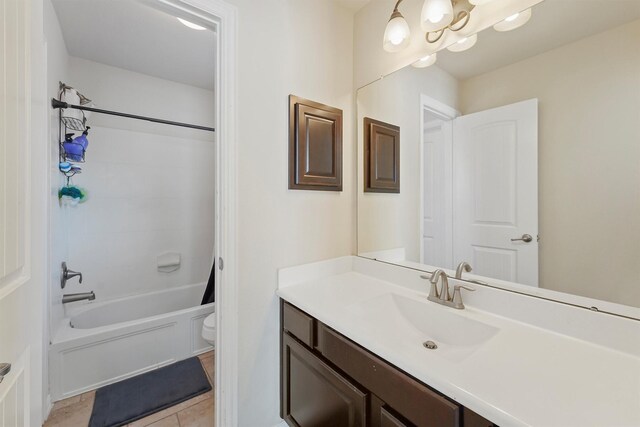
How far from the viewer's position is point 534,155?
99 cm

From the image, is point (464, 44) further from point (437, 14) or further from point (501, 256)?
point (501, 256)

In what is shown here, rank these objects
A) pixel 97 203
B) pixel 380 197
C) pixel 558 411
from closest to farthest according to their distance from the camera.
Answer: pixel 558 411 < pixel 380 197 < pixel 97 203

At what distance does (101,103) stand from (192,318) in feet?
6.63

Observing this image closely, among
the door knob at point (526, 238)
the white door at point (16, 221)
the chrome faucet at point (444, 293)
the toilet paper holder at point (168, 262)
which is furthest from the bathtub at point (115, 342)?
the door knob at point (526, 238)

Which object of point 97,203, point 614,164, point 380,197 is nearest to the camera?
point 614,164

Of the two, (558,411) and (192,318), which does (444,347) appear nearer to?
(558,411)

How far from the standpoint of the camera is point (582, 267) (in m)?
0.90

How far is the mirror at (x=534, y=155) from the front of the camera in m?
0.82

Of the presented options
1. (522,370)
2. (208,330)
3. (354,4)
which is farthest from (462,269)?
(208,330)

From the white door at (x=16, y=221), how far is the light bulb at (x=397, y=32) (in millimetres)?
1320

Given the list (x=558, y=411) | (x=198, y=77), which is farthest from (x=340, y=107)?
(x=198, y=77)

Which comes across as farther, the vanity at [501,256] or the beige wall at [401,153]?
the beige wall at [401,153]

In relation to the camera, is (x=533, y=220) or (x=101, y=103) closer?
(x=533, y=220)

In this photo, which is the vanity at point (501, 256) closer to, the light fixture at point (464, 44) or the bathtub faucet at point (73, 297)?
the light fixture at point (464, 44)
